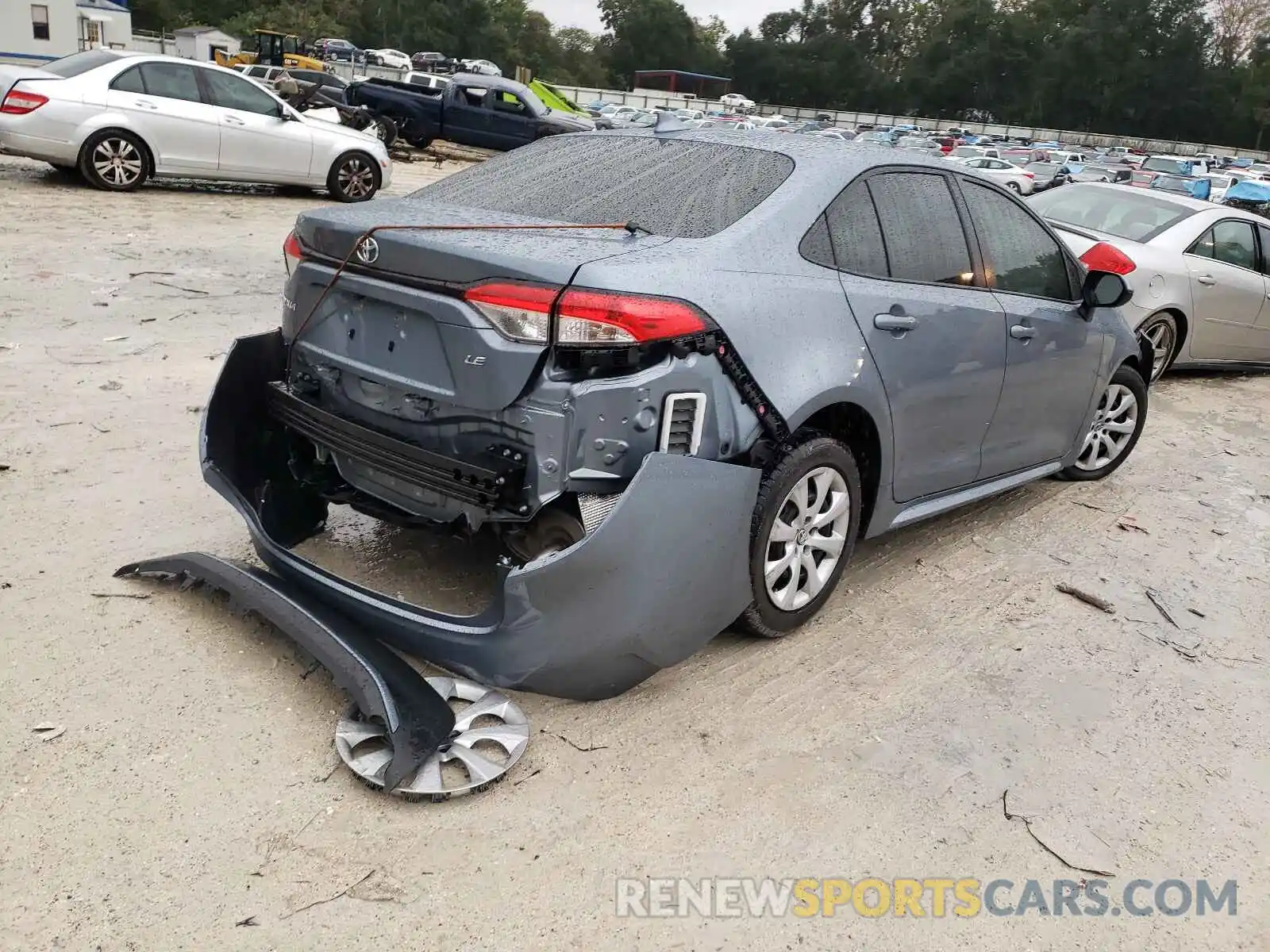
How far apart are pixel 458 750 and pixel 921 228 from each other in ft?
8.22

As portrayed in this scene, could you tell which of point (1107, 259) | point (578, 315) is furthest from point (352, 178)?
point (578, 315)

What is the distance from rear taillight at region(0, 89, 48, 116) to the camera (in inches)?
408

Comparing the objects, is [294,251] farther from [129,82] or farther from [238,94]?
[238,94]

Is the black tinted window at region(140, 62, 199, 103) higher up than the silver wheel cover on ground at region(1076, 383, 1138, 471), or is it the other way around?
the black tinted window at region(140, 62, 199, 103)

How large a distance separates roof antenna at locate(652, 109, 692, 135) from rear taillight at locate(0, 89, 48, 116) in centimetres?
931

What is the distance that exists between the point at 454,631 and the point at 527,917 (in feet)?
2.89

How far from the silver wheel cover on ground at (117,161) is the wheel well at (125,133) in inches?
3.6

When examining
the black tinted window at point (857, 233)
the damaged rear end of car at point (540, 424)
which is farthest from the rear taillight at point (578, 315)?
the black tinted window at point (857, 233)

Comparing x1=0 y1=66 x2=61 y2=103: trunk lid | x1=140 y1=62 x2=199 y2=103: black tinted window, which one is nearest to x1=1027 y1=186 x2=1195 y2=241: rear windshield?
x1=140 y1=62 x2=199 y2=103: black tinted window

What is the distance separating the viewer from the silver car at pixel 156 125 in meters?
10.6

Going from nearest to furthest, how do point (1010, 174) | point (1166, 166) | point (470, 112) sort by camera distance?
point (470, 112) < point (1010, 174) < point (1166, 166)

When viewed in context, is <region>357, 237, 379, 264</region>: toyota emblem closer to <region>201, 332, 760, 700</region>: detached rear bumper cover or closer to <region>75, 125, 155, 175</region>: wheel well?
<region>201, 332, 760, 700</region>: detached rear bumper cover

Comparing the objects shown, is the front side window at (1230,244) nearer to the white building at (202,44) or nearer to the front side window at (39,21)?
the front side window at (39,21)

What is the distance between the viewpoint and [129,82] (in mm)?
10969
